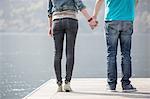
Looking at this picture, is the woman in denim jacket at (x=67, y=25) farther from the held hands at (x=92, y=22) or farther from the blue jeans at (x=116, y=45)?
the blue jeans at (x=116, y=45)

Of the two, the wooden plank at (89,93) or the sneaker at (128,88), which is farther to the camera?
the sneaker at (128,88)

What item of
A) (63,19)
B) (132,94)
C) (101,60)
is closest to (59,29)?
(63,19)

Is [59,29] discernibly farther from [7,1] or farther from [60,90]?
[7,1]

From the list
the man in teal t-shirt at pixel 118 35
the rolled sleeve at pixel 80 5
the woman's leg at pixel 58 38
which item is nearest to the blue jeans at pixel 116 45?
the man in teal t-shirt at pixel 118 35

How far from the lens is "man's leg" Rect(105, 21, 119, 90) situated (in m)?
6.11

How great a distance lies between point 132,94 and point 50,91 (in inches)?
46.9

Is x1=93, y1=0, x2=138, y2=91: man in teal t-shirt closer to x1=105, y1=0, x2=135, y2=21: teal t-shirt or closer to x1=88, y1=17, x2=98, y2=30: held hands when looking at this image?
x1=105, y1=0, x2=135, y2=21: teal t-shirt

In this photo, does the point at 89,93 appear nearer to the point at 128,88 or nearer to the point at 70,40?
the point at 128,88

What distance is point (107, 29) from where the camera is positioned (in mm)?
6160

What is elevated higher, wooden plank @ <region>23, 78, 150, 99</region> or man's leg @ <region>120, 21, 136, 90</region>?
man's leg @ <region>120, 21, 136, 90</region>

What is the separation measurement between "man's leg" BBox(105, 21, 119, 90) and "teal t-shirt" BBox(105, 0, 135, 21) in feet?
0.24

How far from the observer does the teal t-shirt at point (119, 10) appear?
6133 millimetres

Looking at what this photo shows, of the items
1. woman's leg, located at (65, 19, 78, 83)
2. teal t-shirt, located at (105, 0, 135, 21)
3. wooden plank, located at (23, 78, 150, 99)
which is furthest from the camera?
teal t-shirt, located at (105, 0, 135, 21)

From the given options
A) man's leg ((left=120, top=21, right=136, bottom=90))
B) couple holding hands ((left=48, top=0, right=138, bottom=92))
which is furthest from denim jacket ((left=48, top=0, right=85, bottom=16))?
man's leg ((left=120, top=21, right=136, bottom=90))
